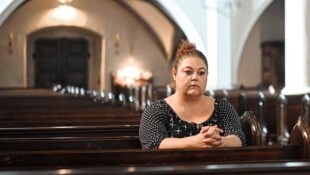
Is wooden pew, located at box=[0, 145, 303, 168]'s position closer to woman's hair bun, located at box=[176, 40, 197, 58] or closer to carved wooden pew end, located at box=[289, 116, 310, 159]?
carved wooden pew end, located at box=[289, 116, 310, 159]

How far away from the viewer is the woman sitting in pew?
2869 mm

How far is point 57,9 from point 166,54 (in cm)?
343

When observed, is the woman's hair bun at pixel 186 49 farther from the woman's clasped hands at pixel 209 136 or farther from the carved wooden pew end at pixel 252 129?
the carved wooden pew end at pixel 252 129

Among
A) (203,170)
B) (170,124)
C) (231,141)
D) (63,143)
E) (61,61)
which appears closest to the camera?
(203,170)

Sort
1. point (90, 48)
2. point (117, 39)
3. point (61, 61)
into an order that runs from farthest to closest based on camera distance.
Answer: point (90, 48) → point (61, 61) → point (117, 39)

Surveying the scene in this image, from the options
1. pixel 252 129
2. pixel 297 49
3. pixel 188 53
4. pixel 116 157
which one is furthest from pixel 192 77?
pixel 297 49

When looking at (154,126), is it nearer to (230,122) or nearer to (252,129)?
(230,122)

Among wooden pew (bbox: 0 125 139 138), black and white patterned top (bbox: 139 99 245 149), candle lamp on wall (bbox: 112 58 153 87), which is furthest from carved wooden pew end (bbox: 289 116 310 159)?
candle lamp on wall (bbox: 112 58 153 87)

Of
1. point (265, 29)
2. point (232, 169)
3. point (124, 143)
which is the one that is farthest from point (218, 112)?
point (265, 29)

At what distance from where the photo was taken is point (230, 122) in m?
2.93

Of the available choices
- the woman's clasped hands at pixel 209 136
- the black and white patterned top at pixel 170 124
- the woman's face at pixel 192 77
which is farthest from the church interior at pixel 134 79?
the woman's face at pixel 192 77

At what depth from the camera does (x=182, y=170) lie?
1724mm

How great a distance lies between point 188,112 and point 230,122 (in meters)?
0.22

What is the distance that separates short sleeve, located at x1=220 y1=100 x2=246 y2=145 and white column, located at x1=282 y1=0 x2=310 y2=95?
4.67 meters
